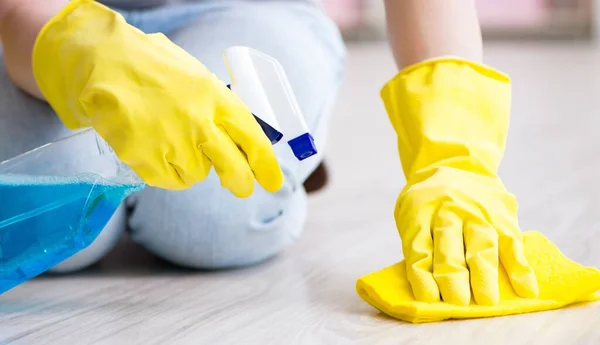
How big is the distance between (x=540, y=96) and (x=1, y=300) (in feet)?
6.11

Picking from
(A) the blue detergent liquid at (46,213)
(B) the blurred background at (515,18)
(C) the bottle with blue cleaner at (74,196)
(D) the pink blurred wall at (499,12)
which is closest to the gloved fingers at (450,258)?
(C) the bottle with blue cleaner at (74,196)

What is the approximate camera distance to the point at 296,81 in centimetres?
102

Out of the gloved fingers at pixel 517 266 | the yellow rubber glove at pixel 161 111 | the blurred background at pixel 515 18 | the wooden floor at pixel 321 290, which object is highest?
the yellow rubber glove at pixel 161 111

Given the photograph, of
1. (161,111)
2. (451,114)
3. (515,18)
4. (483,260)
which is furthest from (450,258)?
(515,18)

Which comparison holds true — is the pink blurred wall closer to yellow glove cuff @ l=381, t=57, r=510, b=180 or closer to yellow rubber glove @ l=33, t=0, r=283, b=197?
yellow glove cuff @ l=381, t=57, r=510, b=180

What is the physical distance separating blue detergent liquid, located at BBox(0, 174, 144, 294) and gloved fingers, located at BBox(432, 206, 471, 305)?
25cm

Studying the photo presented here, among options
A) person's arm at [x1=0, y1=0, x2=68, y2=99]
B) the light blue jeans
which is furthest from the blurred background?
person's arm at [x1=0, y1=0, x2=68, y2=99]

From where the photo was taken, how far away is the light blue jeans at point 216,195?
94 cm

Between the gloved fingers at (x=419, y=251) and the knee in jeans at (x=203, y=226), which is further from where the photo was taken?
the knee in jeans at (x=203, y=226)

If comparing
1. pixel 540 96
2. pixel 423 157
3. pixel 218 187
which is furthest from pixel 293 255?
pixel 540 96

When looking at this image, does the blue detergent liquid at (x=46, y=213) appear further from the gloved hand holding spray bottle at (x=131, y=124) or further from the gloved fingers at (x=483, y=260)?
the gloved fingers at (x=483, y=260)

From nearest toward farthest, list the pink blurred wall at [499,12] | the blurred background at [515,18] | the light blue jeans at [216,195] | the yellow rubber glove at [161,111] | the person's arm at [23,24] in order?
the yellow rubber glove at [161,111] → the person's arm at [23,24] → the light blue jeans at [216,195] → the blurred background at [515,18] → the pink blurred wall at [499,12]

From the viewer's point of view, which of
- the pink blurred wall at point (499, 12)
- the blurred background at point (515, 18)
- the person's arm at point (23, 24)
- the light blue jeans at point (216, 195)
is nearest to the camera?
the person's arm at point (23, 24)

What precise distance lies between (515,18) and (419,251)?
12.0 feet
